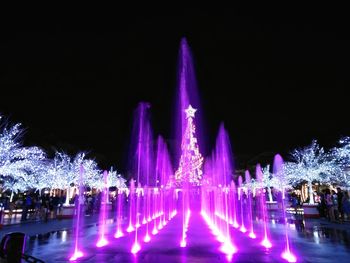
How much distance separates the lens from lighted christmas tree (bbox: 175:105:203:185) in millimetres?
52125

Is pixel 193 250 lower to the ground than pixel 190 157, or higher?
lower

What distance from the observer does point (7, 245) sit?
5.51m

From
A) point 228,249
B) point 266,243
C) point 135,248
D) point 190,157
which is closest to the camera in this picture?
point 228,249

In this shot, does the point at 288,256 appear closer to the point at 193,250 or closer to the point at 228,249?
the point at 228,249

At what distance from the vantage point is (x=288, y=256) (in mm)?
8672

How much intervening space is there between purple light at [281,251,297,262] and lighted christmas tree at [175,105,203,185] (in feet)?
138

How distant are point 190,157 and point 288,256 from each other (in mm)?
44997

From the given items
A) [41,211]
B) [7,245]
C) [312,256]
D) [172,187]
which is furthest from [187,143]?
[7,245]

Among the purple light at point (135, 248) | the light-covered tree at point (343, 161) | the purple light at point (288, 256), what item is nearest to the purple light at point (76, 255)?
the purple light at point (135, 248)

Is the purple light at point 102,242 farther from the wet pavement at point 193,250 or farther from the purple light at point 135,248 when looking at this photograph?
the purple light at point 135,248

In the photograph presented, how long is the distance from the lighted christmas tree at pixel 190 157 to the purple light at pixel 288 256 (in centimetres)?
4203

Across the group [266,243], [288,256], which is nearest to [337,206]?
[266,243]

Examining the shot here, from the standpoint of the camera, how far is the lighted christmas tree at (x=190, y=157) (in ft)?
171

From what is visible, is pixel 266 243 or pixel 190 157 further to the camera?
pixel 190 157
